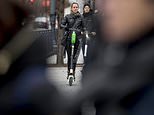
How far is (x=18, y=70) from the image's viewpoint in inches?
62.0

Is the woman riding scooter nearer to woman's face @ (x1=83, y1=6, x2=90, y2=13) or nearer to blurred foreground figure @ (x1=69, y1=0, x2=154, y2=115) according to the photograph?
woman's face @ (x1=83, y1=6, x2=90, y2=13)

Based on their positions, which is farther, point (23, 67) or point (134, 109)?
point (23, 67)

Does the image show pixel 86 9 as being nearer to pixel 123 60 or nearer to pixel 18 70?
pixel 18 70

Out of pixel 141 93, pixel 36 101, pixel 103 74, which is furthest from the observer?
pixel 36 101

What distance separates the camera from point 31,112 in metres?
1.56

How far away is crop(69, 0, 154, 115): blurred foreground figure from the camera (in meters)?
1.35

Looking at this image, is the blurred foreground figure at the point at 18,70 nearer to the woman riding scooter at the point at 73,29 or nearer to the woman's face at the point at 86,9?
the woman riding scooter at the point at 73,29

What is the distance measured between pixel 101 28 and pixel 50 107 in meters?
0.27

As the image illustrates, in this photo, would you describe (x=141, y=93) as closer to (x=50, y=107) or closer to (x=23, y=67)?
(x=50, y=107)

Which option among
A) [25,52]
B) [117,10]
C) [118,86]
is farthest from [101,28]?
[25,52]

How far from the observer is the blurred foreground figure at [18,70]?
154 cm

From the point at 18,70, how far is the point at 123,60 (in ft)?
1.20

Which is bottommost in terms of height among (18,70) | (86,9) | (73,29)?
(18,70)

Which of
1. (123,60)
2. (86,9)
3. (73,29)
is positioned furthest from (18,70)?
(86,9)
